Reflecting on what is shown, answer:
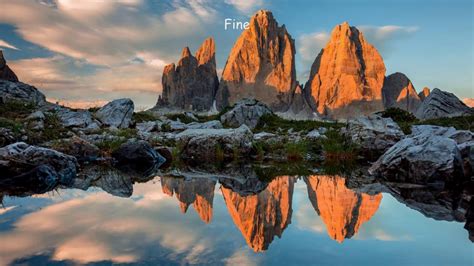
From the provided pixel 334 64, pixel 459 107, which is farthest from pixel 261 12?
pixel 459 107

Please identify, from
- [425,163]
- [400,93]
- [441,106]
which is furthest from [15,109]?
[400,93]

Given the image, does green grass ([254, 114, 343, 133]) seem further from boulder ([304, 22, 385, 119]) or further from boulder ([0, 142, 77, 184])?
boulder ([304, 22, 385, 119])

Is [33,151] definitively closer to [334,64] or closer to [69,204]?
[69,204]

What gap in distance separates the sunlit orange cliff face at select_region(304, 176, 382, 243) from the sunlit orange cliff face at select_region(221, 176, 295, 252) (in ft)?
1.45

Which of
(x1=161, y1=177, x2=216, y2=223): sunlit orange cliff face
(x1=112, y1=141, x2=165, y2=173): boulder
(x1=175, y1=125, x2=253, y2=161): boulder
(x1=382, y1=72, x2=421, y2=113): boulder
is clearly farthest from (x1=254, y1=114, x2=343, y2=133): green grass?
(x1=382, y1=72, x2=421, y2=113): boulder

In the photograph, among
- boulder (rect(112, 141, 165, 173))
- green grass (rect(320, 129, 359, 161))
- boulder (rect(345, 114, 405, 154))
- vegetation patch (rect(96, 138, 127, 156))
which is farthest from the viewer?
boulder (rect(345, 114, 405, 154))

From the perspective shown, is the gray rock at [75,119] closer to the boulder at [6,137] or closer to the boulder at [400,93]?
the boulder at [6,137]

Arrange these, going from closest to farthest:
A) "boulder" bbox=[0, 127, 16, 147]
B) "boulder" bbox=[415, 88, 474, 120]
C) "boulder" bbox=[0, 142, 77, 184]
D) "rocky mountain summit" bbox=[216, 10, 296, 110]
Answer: "boulder" bbox=[0, 142, 77, 184], "boulder" bbox=[0, 127, 16, 147], "boulder" bbox=[415, 88, 474, 120], "rocky mountain summit" bbox=[216, 10, 296, 110]

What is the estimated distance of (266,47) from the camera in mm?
167750

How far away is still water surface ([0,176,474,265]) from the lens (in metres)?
3.15

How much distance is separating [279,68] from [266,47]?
10552 millimetres

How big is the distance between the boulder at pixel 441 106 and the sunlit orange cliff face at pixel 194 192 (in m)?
26.6

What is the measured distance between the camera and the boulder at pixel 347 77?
163000 millimetres

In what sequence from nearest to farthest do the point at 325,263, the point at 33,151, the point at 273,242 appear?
1. the point at 325,263
2. the point at 273,242
3. the point at 33,151
